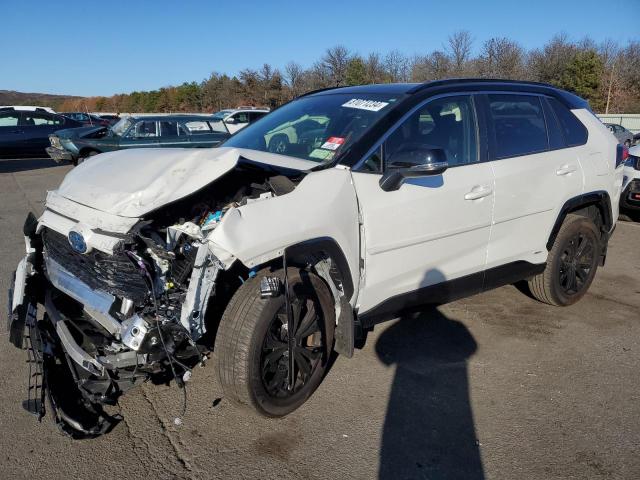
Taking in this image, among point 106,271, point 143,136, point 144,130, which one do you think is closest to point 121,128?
point 144,130

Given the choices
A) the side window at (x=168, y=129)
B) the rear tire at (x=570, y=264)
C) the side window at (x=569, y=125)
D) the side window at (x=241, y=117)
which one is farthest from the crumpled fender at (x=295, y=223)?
the side window at (x=241, y=117)

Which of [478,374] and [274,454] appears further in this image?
[478,374]

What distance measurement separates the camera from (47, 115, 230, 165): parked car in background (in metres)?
13.4

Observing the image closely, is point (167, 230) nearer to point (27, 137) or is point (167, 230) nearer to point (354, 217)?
point (354, 217)

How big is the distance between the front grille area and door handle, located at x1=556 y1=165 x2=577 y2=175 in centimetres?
328

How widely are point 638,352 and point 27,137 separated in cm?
1924

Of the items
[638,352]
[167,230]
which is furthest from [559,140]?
[167,230]

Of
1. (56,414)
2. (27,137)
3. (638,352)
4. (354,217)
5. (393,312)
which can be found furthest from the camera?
(27,137)

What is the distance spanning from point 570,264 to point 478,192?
162 cm

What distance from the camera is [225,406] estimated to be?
10.3 feet

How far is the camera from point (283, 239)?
2682 mm

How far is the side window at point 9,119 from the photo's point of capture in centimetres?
1762

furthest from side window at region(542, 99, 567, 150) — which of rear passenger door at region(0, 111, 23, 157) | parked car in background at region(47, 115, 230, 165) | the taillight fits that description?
rear passenger door at region(0, 111, 23, 157)

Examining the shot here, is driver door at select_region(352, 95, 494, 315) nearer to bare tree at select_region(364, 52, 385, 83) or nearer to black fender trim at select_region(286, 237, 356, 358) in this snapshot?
black fender trim at select_region(286, 237, 356, 358)
